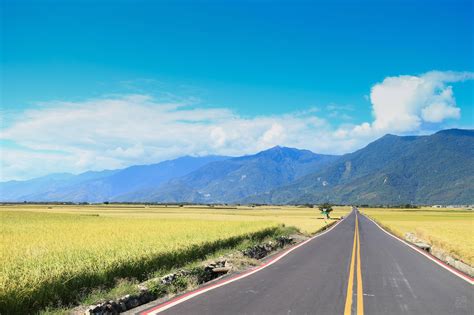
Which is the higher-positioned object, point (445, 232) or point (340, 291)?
point (340, 291)

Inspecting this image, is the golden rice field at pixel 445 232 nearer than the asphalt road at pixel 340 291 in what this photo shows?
No

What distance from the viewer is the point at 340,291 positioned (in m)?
12.9

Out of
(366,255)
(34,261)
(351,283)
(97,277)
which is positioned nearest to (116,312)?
(97,277)

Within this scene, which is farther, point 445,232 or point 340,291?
point 445,232

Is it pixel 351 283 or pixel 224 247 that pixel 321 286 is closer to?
pixel 351 283

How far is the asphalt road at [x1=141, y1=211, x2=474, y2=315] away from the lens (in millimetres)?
10656

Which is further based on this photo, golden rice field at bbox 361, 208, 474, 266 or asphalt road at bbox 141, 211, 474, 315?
golden rice field at bbox 361, 208, 474, 266

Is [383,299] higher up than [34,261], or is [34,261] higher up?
[34,261]

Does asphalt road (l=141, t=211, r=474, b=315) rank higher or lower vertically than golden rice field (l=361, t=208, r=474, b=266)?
higher

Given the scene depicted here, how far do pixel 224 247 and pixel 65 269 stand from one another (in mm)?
12689

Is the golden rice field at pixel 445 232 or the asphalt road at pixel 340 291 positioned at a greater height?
the asphalt road at pixel 340 291

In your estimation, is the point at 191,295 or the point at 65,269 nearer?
the point at 65,269

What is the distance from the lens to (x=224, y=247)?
23.2 meters

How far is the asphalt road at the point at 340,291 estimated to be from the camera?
10656 millimetres
